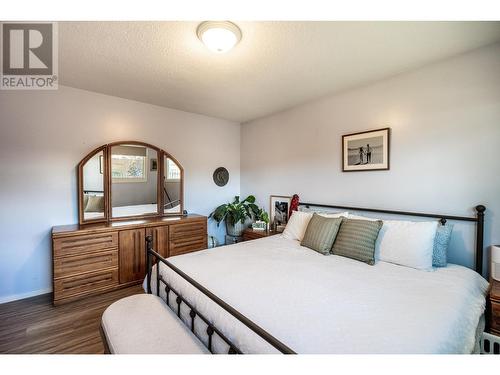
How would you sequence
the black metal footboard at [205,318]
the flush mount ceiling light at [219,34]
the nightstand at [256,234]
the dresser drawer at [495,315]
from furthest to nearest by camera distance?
the nightstand at [256,234]
the flush mount ceiling light at [219,34]
the dresser drawer at [495,315]
the black metal footboard at [205,318]

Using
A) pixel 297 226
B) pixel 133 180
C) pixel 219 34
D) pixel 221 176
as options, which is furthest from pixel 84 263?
pixel 219 34

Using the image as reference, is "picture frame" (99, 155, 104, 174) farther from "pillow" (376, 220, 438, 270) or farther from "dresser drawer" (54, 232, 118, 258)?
"pillow" (376, 220, 438, 270)

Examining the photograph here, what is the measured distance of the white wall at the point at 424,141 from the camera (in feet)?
6.11

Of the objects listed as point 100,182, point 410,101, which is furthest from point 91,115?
point 410,101

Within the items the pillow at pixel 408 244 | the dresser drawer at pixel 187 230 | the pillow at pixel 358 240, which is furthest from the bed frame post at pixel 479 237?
the dresser drawer at pixel 187 230

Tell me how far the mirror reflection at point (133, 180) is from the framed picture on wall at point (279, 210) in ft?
6.11

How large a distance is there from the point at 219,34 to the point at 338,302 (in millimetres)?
1967

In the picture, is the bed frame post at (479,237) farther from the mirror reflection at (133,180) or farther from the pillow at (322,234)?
the mirror reflection at (133,180)

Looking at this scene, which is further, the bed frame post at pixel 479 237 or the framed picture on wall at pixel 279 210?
the framed picture on wall at pixel 279 210

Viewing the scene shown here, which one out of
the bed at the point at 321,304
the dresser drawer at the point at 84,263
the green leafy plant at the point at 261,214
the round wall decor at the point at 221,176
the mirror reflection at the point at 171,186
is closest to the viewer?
the bed at the point at 321,304

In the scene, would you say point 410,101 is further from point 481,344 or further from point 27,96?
point 27,96

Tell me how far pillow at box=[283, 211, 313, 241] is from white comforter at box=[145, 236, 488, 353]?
2.02ft
